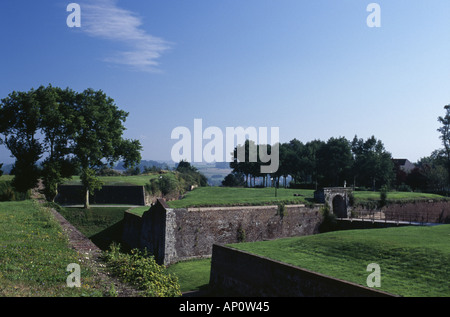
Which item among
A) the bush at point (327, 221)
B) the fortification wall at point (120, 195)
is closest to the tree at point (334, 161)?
the bush at point (327, 221)

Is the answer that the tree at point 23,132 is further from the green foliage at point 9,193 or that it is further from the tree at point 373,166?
the tree at point 373,166

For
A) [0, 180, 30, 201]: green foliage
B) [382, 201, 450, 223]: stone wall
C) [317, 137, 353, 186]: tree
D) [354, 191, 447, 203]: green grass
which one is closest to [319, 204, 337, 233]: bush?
[354, 191, 447, 203]: green grass

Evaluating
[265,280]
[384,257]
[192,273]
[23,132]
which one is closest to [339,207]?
[192,273]

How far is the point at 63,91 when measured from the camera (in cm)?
3353

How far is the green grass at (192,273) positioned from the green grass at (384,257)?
3.18 metres

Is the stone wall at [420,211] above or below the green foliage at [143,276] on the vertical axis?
below

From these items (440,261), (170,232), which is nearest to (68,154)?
(170,232)

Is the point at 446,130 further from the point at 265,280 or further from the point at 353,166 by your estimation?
the point at 265,280

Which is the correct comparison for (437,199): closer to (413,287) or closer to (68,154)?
(413,287)

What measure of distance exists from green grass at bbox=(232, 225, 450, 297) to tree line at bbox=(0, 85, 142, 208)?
66.9 ft

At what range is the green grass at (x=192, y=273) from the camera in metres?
19.5

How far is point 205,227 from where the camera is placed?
86.8 feet

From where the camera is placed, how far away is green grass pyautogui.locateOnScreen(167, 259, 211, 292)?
64.0ft

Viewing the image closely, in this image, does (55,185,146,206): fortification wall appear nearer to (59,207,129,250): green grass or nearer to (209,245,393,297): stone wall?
(59,207,129,250): green grass
